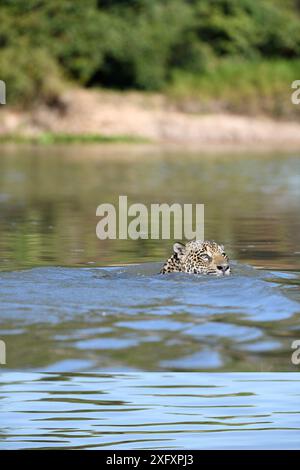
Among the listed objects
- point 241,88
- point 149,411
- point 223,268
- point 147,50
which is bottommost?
point 149,411

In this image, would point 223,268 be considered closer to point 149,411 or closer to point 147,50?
point 149,411

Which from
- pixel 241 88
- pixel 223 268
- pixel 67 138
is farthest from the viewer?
pixel 241 88

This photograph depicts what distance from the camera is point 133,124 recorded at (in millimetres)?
48875

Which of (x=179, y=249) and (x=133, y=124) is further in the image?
(x=133, y=124)

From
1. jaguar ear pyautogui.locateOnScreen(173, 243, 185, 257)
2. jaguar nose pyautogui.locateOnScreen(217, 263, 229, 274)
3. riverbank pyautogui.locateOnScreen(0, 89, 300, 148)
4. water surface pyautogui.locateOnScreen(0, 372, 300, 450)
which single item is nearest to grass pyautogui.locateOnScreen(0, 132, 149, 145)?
riverbank pyautogui.locateOnScreen(0, 89, 300, 148)

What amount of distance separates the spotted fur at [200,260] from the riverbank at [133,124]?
116 ft

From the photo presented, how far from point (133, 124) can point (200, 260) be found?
37040 millimetres

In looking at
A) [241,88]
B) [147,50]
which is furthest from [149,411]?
[147,50]

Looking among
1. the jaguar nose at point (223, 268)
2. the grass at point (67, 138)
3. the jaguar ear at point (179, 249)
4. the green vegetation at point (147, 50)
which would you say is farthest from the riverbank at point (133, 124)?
the jaguar nose at point (223, 268)

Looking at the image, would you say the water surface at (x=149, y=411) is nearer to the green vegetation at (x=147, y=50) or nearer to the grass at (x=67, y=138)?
the grass at (x=67, y=138)

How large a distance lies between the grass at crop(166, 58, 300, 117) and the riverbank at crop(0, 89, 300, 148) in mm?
564

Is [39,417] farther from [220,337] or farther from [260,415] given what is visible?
[220,337]
